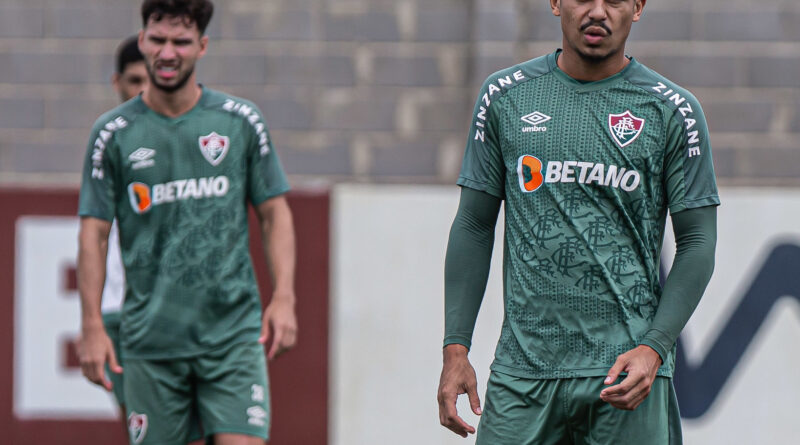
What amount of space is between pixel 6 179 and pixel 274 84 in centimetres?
167

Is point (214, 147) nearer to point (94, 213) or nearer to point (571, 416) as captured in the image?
point (94, 213)

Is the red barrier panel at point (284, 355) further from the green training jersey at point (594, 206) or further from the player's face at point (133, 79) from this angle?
the green training jersey at point (594, 206)

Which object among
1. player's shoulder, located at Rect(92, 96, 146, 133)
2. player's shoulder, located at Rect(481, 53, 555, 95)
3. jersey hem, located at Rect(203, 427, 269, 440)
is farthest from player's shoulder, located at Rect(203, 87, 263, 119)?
player's shoulder, located at Rect(481, 53, 555, 95)

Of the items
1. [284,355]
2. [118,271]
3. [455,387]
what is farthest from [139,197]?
[284,355]

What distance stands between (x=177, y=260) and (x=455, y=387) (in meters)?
1.64

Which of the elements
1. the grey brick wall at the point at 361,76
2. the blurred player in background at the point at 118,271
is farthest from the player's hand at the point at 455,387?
the grey brick wall at the point at 361,76

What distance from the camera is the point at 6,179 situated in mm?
7406

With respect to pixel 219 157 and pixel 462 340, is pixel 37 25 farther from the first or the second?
pixel 462 340

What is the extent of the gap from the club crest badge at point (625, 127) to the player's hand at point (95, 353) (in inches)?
85.0

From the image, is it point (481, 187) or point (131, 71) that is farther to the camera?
point (131, 71)

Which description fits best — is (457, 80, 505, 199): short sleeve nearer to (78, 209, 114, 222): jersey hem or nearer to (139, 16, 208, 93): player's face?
(139, 16, 208, 93): player's face

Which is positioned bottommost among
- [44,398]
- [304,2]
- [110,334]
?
[44,398]

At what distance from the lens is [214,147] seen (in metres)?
4.42

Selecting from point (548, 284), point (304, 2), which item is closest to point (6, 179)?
point (304, 2)
